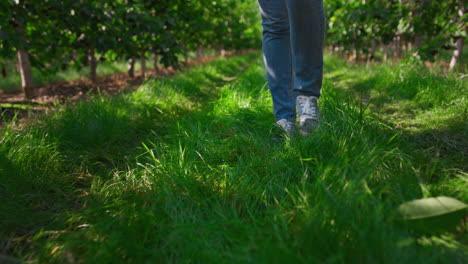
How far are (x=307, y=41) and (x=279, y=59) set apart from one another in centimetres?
26

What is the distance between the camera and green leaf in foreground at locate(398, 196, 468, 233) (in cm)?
77

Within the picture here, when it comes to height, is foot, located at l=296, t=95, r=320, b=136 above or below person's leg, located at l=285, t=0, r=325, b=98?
below

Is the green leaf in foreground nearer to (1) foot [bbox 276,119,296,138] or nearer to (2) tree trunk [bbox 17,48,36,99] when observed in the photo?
(1) foot [bbox 276,119,296,138]

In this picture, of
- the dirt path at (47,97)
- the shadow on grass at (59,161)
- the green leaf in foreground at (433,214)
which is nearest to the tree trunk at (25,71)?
the dirt path at (47,97)

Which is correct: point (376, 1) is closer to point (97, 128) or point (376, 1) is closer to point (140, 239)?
point (97, 128)

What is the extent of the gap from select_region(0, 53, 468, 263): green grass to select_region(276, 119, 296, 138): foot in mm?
97

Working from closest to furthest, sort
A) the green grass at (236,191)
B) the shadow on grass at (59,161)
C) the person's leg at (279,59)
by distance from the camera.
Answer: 1. the green grass at (236,191)
2. the shadow on grass at (59,161)
3. the person's leg at (279,59)

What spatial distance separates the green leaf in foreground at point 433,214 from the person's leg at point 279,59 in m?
0.98

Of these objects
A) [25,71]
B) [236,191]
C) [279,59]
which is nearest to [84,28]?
[25,71]

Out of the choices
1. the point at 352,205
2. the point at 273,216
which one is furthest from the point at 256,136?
the point at 352,205

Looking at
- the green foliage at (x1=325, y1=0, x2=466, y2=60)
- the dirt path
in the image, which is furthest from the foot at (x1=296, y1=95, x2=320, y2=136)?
the green foliage at (x1=325, y1=0, x2=466, y2=60)

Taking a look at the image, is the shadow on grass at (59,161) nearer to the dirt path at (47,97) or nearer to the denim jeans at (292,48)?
the dirt path at (47,97)

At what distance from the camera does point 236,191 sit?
1084 millimetres

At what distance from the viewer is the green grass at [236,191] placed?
0.75 meters
